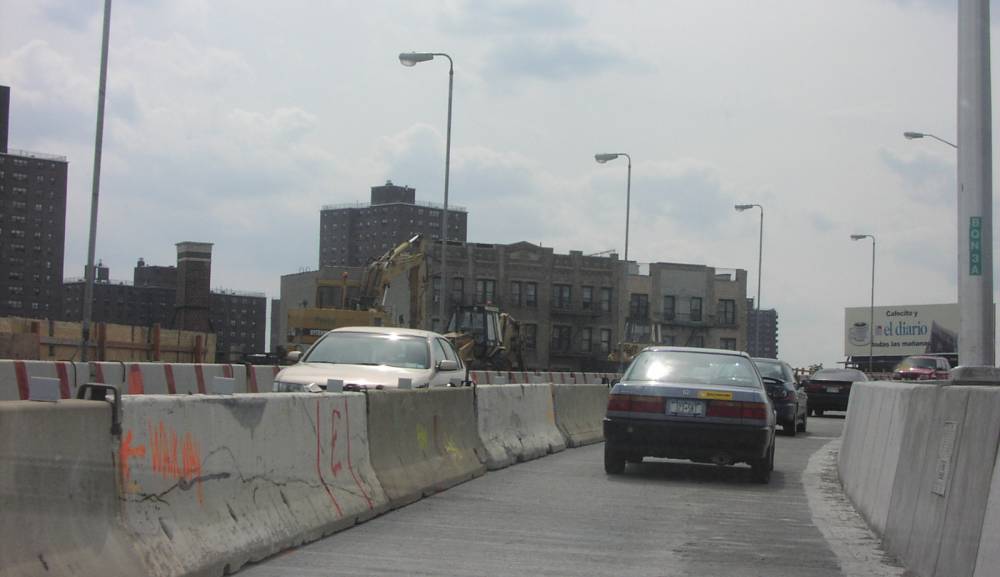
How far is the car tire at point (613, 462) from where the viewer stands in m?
13.9

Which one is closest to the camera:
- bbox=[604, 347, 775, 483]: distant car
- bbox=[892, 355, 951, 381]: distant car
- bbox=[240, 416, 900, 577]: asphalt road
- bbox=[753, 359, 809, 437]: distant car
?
bbox=[240, 416, 900, 577]: asphalt road

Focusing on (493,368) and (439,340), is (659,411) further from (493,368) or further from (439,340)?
(493,368)

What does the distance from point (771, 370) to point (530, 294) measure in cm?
6886

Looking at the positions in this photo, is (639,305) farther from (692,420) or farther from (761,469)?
(692,420)

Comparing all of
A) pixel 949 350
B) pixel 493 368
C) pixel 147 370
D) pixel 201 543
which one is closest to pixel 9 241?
pixel 949 350

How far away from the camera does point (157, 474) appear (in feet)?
21.0

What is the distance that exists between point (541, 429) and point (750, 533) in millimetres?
8219

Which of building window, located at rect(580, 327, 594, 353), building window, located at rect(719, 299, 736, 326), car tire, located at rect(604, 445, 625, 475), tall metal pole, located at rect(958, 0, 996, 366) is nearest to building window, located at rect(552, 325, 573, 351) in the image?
building window, located at rect(580, 327, 594, 353)

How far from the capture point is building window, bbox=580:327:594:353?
93.4 metres

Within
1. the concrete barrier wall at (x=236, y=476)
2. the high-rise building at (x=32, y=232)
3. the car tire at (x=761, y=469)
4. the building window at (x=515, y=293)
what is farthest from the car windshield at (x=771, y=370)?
the high-rise building at (x=32, y=232)

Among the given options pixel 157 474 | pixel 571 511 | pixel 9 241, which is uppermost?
pixel 9 241

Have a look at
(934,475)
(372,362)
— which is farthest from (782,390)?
(934,475)

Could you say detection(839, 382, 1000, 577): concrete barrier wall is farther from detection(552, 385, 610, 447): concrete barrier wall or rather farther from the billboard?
the billboard

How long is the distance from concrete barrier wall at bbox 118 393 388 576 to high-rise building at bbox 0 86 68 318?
6804 inches
